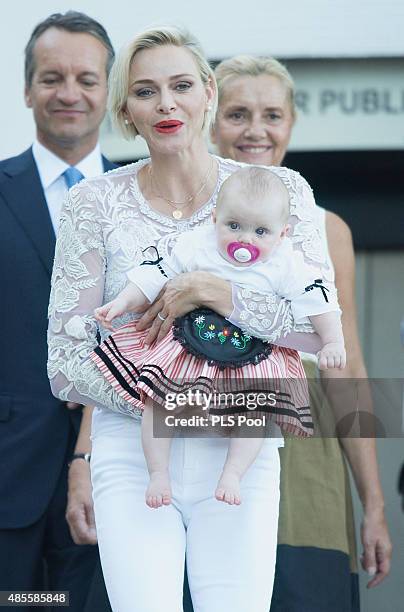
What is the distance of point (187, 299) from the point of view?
2760 mm

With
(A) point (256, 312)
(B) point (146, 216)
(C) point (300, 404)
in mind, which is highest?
(B) point (146, 216)

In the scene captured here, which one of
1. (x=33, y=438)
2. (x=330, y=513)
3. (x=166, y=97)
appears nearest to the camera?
(x=166, y=97)

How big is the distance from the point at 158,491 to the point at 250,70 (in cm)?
195

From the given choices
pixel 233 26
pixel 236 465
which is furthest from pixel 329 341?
pixel 233 26

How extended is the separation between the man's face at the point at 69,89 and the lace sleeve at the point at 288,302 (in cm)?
130

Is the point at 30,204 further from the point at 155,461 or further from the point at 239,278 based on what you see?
the point at 155,461

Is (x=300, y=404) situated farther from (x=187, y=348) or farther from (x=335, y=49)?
(x=335, y=49)

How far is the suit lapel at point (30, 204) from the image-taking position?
12.5 feet

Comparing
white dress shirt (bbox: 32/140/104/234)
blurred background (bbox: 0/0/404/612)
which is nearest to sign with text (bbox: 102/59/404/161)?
blurred background (bbox: 0/0/404/612)

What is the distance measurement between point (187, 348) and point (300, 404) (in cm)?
28

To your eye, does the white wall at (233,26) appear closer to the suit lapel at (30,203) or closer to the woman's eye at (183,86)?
the suit lapel at (30,203)

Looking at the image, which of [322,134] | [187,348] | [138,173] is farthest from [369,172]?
[187,348]

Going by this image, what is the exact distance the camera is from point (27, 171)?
4.00 meters

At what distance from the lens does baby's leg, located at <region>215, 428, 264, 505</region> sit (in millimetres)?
2592
